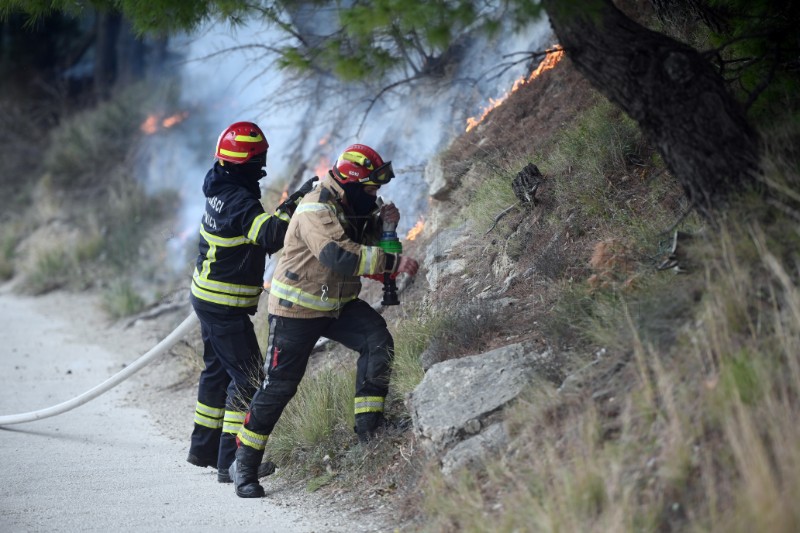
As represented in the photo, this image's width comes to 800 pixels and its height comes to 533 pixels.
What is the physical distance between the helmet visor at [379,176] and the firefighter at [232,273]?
42cm

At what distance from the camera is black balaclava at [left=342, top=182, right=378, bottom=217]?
5.71m

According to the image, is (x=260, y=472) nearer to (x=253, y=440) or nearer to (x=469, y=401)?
(x=253, y=440)

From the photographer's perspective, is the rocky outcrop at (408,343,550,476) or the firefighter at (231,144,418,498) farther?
the firefighter at (231,144,418,498)

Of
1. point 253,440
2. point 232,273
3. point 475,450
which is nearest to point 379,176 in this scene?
point 232,273

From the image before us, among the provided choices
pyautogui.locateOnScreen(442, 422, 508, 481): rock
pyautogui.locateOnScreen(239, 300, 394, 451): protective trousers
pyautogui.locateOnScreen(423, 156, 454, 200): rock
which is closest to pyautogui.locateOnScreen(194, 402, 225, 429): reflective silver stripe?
pyautogui.locateOnScreen(239, 300, 394, 451): protective trousers

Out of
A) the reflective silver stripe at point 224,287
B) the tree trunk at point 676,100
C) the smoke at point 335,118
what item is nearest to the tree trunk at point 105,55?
the smoke at point 335,118

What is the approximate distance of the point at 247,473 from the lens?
548 cm

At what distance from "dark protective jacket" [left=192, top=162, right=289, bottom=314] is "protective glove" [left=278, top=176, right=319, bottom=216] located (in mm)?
64

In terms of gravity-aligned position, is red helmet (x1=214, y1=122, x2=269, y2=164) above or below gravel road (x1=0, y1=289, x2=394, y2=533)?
above

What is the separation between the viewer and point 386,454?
5484mm

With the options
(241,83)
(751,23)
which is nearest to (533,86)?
(751,23)

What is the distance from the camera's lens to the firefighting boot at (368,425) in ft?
18.5

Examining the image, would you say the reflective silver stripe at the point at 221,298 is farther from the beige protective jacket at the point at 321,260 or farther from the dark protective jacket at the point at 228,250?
the beige protective jacket at the point at 321,260

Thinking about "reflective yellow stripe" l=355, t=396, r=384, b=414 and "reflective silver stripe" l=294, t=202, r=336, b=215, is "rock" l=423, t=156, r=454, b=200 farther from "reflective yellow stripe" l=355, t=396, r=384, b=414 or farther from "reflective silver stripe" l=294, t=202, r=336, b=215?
"reflective yellow stripe" l=355, t=396, r=384, b=414
